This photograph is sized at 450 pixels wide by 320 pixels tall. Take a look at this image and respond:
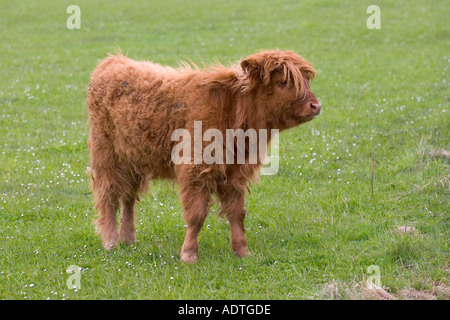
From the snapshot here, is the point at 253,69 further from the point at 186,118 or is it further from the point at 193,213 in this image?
the point at 193,213

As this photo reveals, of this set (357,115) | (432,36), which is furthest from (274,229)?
(432,36)

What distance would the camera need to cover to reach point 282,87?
5633 mm

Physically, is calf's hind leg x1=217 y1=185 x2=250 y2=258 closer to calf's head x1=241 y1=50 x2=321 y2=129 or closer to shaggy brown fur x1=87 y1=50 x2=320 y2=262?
shaggy brown fur x1=87 y1=50 x2=320 y2=262

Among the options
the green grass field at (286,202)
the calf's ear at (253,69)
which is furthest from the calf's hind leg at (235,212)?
the calf's ear at (253,69)

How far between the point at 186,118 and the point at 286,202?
230 cm

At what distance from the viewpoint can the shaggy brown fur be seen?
18.6ft

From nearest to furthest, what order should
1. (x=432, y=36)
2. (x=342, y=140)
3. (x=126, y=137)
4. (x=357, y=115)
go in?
(x=126, y=137) → (x=342, y=140) → (x=357, y=115) → (x=432, y=36)

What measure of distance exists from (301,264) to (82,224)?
2734 mm

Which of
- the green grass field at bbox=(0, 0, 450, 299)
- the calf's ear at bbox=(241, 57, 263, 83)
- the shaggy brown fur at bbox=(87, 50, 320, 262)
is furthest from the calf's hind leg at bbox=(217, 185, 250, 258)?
the calf's ear at bbox=(241, 57, 263, 83)

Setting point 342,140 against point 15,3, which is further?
point 15,3

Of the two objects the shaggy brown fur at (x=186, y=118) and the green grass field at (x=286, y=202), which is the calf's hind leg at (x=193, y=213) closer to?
the shaggy brown fur at (x=186, y=118)

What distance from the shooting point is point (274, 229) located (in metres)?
6.85
